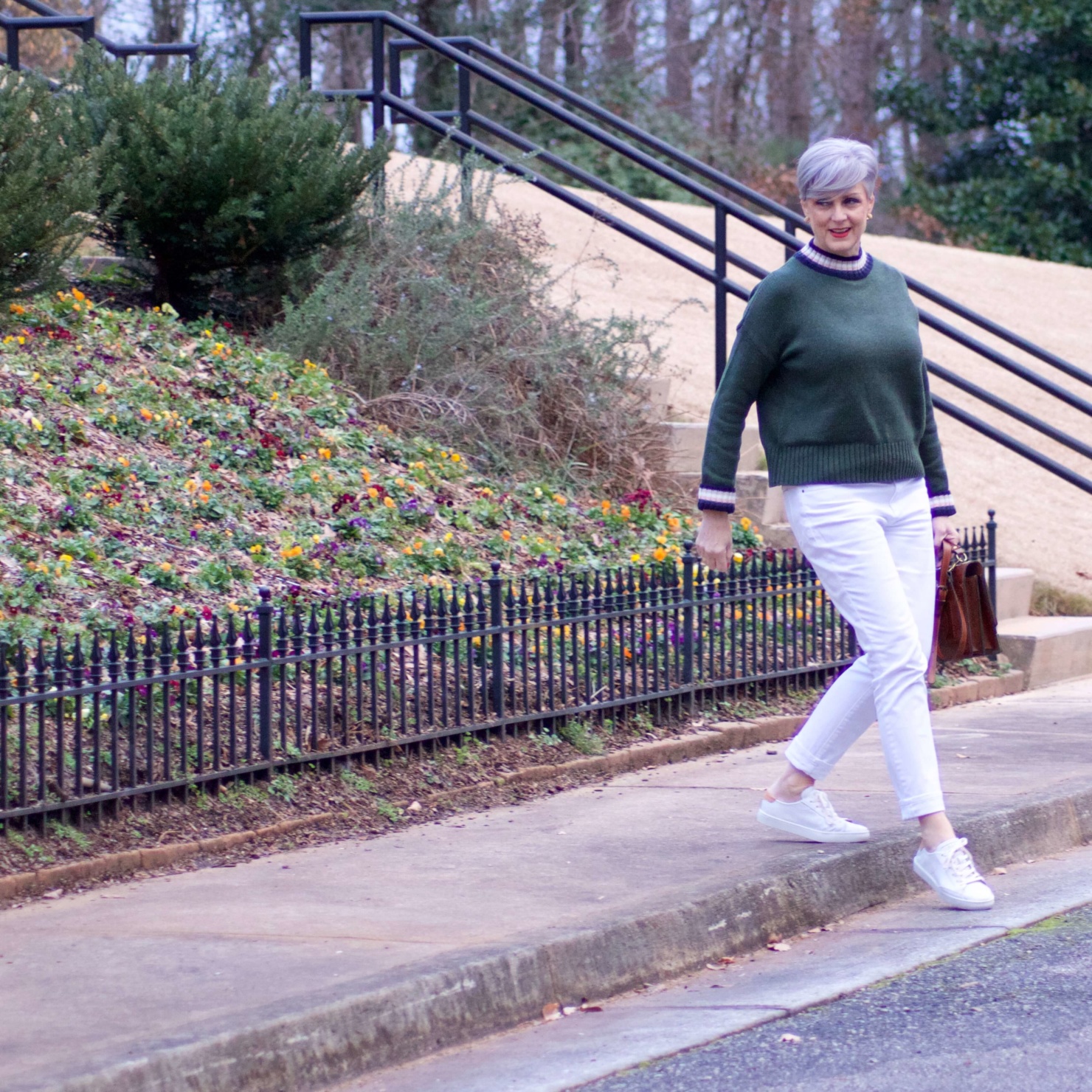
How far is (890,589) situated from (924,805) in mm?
587

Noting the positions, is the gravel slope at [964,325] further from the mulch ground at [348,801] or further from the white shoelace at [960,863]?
the white shoelace at [960,863]

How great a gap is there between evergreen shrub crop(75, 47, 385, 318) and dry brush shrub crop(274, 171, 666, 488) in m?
0.36

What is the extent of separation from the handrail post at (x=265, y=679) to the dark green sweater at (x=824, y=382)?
1507 millimetres

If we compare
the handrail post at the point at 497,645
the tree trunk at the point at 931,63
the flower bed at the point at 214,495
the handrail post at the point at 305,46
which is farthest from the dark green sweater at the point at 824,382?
the tree trunk at the point at 931,63

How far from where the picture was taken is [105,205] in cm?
878

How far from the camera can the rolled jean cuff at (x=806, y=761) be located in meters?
4.94

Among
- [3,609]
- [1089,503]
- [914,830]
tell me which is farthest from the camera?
[1089,503]

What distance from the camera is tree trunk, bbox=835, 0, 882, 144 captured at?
3403cm

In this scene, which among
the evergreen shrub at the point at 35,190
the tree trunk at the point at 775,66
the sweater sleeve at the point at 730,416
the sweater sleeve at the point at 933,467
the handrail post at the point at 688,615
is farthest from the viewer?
the tree trunk at the point at 775,66

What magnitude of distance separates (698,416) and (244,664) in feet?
18.2

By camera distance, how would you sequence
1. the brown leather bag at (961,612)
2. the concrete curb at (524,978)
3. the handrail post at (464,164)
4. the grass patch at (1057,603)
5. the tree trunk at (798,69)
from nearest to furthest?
1. the concrete curb at (524,978)
2. the brown leather bag at (961,612)
3. the grass patch at (1057,603)
4. the handrail post at (464,164)
5. the tree trunk at (798,69)

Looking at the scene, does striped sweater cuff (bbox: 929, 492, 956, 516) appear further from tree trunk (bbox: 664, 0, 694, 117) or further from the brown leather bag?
tree trunk (bbox: 664, 0, 694, 117)

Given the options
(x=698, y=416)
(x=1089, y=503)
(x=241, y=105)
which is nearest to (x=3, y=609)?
(x=241, y=105)

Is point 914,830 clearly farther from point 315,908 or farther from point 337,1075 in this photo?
point 337,1075
